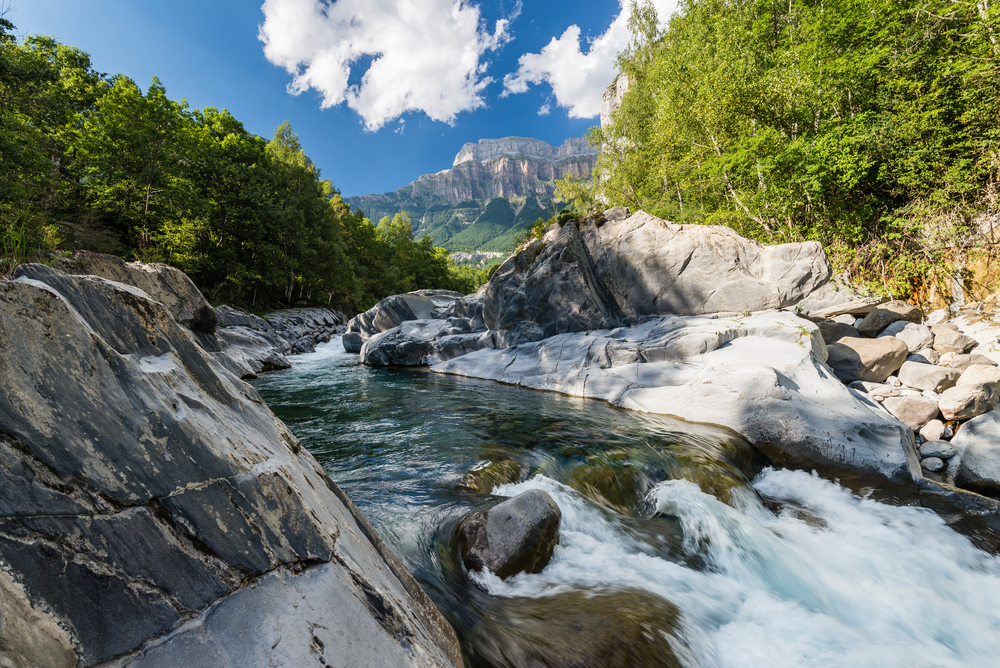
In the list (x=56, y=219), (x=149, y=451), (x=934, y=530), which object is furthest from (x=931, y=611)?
(x=56, y=219)

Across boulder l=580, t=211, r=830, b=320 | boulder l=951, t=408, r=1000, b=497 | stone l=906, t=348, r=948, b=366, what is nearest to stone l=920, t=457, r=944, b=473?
boulder l=951, t=408, r=1000, b=497

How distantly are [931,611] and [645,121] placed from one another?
2647 cm

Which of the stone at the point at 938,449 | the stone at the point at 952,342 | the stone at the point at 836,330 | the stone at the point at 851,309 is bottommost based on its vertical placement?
the stone at the point at 938,449

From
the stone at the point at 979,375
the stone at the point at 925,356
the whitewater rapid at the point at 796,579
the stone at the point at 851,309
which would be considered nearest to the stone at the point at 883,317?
the stone at the point at 851,309

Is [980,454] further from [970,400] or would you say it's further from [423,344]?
[423,344]

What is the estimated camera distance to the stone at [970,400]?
716 cm

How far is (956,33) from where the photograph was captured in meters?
11.2

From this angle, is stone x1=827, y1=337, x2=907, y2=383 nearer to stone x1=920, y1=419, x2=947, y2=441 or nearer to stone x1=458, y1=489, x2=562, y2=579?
stone x1=920, y1=419, x2=947, y2=441

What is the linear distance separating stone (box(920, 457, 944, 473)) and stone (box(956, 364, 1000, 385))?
6.32 feet

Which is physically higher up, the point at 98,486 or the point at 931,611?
the point at 98,486

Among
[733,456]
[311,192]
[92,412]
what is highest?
[311,192]

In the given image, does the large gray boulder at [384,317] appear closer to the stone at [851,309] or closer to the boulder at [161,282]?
the boulder at [161,282]

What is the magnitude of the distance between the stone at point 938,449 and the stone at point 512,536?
8034 millimetres

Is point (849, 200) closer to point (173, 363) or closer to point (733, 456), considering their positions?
point (733, 456)
